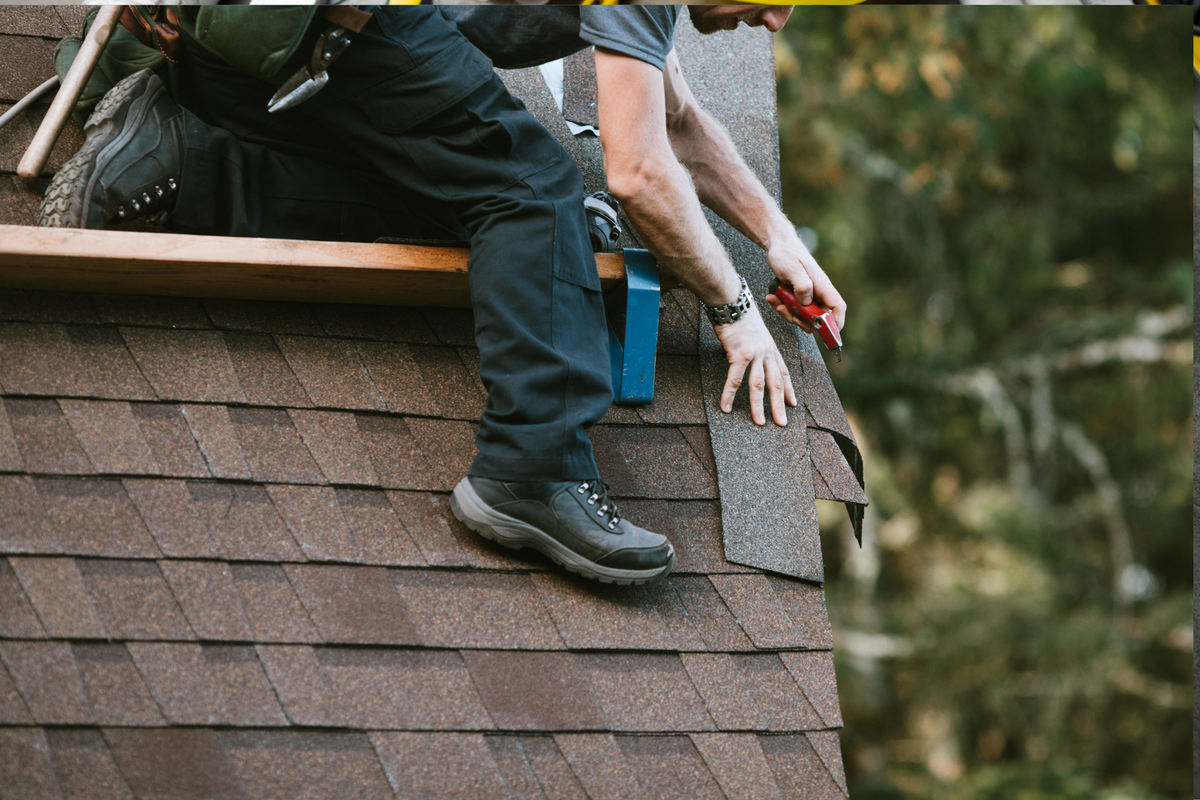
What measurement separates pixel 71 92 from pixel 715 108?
4.50 ft

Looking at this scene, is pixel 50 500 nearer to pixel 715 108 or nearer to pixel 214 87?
pixel 214 87

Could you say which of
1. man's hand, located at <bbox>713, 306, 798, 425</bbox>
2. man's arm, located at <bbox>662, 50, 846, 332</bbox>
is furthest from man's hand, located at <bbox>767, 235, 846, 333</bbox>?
man's hand, located at <bbox>713, 306, 798, 425</bbox>

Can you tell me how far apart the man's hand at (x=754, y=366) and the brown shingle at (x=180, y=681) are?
41.4 inches

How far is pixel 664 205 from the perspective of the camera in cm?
173

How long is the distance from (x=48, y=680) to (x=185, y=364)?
0.57 m

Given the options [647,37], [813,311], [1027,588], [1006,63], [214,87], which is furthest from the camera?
[1027,588]

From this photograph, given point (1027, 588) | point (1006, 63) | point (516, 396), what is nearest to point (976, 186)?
point (1006, 63)

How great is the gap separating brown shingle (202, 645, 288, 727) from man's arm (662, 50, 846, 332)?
124 cm

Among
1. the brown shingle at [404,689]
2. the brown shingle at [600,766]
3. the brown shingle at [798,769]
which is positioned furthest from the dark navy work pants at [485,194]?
the brown shingle at [798,769]

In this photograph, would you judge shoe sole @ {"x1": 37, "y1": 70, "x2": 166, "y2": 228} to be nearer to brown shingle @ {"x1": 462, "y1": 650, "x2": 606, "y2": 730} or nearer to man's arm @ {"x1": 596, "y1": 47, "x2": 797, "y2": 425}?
man's arm @ {"x1": 596, "y1": 47, "x2": 797, "y2": 425}

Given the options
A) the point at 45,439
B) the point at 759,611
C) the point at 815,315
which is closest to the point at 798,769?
the point at 759,611

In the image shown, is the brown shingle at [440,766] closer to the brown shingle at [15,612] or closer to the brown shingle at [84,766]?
the brown shingle at [84,766]

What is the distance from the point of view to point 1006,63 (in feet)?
17.3

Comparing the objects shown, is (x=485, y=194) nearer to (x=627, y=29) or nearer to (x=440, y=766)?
(x=627, y=29)
